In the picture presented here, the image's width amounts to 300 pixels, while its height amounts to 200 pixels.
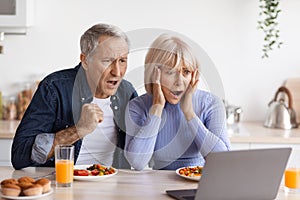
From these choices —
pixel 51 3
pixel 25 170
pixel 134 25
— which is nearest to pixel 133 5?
pixel 134 25

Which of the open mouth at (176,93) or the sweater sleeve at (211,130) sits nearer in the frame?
the sweater sleeve at (211,130)

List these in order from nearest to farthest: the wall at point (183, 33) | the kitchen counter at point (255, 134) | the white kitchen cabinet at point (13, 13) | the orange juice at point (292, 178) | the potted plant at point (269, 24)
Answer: the orange juice at point (292, 178) < the kitchen counter at point (255, 134) < the white kitchen cabinet at point (13, 13) < the potted plant at point (269, 24) < the wall at point (183, 33)

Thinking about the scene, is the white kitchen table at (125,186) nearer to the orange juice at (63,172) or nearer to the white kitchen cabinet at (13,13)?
the orange juice at (63,172)

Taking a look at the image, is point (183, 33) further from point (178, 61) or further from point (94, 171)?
point (94, 171)

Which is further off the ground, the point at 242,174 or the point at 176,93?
the point at 176,93

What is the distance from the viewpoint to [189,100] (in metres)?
2.31

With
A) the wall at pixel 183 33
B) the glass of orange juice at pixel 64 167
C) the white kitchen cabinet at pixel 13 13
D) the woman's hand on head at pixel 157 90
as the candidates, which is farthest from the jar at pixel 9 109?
the glass of orange juice at pixel 64 167

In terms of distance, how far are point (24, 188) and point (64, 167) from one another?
7.9 inches

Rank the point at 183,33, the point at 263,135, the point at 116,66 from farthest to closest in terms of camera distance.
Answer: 1. the point at 183,33
2. the point at 263,135
3. the point at 116,66

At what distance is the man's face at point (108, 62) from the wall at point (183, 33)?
1.28m

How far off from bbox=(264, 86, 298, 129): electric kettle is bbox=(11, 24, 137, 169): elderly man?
4.16ft

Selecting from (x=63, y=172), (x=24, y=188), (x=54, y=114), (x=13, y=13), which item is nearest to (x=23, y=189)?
(x=24, y=188)

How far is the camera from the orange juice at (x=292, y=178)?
1.92m

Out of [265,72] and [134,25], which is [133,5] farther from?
[265,72]
